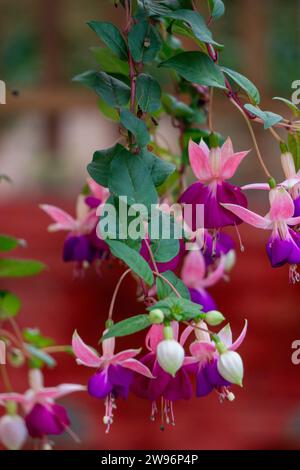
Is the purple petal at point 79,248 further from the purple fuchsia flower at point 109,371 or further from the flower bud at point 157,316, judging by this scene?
the flower bud at point 157,316

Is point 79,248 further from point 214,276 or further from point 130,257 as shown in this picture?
point 130,257

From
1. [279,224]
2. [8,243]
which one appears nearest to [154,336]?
[279,224]

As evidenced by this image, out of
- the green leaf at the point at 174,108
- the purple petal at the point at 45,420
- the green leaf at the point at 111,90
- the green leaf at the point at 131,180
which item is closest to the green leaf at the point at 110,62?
the green leaf at the point at 174,108

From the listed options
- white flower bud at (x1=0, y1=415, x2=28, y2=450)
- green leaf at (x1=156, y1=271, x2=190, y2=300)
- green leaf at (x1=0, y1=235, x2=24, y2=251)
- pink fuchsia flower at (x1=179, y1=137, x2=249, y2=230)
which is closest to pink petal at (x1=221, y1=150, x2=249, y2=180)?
pink fuchsia flower at (x1=179, y1=137, x2=249, y2=230)

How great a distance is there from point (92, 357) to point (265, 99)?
2212 millimetres

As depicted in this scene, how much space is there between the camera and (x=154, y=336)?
650mm

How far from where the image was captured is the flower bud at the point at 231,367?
1.95 ft

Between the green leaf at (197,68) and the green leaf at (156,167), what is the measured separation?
70 mm

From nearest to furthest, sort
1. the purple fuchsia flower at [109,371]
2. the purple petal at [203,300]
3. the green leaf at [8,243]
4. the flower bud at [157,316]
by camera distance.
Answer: the flower bud at [157,316] → the purple fuchsia flower at [109,371] → the purple petal at [203,300] → the green leaf at [8,243]

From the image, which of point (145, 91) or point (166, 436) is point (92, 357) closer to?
point (145, 91)

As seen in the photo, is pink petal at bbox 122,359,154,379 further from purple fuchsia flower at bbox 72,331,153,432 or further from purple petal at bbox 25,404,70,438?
purple petal at bbox 25,404,70,438

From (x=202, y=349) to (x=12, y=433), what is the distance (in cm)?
40

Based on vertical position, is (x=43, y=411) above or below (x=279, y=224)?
below
